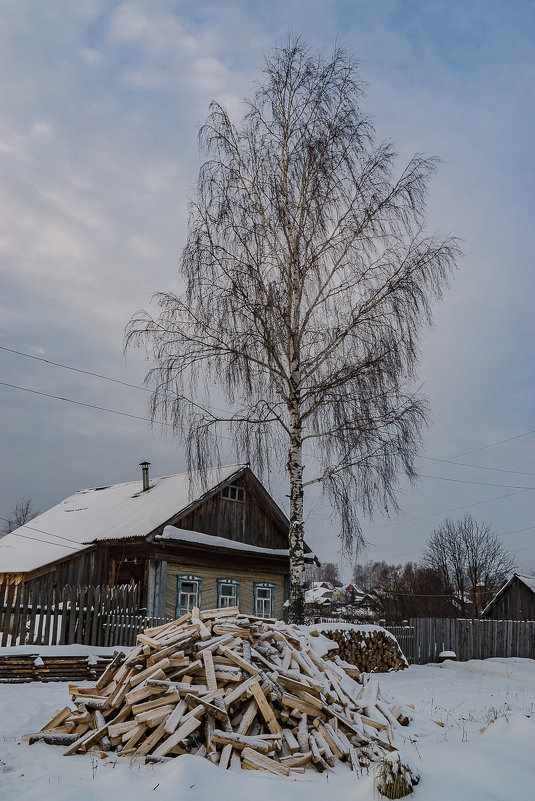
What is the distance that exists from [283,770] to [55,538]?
18.3 meters

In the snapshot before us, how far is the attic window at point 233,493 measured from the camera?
848 inches

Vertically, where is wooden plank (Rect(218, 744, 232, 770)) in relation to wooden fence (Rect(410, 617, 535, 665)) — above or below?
above

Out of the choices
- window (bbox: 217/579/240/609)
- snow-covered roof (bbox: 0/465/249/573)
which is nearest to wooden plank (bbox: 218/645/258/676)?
snow-covered roof (bbox: 0/465/249/573)

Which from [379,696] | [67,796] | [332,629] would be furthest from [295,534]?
[67,796]

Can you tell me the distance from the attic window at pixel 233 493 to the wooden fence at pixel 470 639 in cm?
674

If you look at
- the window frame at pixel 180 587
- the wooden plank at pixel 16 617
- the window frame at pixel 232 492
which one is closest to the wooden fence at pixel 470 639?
the window frame at pixel 180 587

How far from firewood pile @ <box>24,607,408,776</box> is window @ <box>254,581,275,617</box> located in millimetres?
14256

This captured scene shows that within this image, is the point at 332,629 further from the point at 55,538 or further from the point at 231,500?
the point at 55,538

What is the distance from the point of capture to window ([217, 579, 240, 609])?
20844mm

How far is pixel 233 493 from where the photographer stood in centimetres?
2186

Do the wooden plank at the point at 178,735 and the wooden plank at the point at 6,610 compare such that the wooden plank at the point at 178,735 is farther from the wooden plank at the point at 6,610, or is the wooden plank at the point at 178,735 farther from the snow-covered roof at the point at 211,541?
the snow-covered roof at the point at 211,541

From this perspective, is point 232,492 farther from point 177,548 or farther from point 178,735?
point 178,735

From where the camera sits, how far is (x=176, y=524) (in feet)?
64.7

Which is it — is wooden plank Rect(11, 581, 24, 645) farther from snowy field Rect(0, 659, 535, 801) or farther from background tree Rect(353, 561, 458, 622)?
background tree Rect(353, 561, 458, 622)
